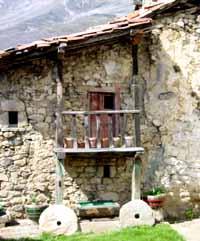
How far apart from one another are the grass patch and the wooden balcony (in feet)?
5.32

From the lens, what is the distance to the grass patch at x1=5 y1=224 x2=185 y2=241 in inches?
359

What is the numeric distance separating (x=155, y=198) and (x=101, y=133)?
5.74ft

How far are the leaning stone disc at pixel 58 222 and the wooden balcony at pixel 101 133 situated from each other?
4.01 ft

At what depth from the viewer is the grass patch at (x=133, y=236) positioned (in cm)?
912

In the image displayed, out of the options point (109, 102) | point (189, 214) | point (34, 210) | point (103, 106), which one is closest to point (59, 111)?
point (103, 106)

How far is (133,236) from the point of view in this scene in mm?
9320

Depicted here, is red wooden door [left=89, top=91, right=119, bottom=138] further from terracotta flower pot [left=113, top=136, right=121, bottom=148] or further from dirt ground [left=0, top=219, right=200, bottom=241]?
dirt ground [left=0, top=219, right=200, bottom=241]

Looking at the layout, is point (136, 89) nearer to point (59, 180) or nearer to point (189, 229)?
point (59, 180)

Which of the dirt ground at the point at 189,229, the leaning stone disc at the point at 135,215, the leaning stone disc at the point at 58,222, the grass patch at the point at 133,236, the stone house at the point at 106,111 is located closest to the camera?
the grass patch at the point at 133,236

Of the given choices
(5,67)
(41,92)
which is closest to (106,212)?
(41,92)

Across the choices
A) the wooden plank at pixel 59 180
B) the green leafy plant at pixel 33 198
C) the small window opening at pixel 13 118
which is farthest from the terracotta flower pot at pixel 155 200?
the small window opening at pixel 13 118

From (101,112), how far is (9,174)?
2.27 m

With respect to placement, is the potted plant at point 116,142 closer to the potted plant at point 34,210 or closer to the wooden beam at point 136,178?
the wooden beam at point 136,178

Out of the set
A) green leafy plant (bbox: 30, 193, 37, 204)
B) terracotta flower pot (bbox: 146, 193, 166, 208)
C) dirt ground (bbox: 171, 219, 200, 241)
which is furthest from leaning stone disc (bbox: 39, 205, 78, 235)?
dirt ground (bbox: 171, 219, 200, 241)
